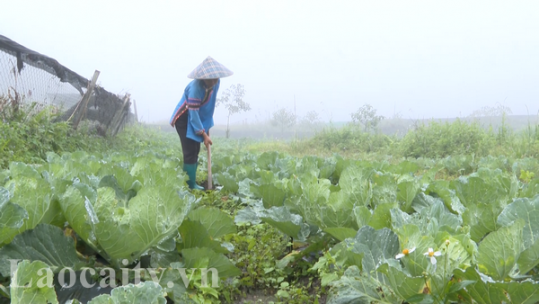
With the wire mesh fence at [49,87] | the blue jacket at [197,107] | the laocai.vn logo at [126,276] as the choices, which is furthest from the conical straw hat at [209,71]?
the wire mesh fence at [49,87]

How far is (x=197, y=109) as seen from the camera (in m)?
4.70

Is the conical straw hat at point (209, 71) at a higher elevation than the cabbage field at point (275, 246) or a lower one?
higher

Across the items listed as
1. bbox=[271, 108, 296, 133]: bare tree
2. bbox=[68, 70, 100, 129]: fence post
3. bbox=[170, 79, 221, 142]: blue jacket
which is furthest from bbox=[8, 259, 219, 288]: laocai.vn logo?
bbox=[271, 108, 296, 133]: bare tree

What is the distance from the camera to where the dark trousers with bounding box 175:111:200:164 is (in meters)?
4.95

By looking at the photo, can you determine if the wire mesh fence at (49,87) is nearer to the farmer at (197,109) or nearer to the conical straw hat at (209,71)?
the farmer at (197,109)

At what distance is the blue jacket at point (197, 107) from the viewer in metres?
4.66

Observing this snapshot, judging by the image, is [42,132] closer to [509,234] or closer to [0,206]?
[0,206]

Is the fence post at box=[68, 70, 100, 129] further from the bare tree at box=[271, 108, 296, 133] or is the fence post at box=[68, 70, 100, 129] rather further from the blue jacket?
the bare tree at box=[271, 108, 296, 133]

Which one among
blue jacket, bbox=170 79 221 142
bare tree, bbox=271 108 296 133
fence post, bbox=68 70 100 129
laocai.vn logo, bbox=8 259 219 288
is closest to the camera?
laocai.vn logo, bbox=8 259 219 288

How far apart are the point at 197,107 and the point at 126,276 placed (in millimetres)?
3226

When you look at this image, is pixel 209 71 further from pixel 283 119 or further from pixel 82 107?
pixel 283 119

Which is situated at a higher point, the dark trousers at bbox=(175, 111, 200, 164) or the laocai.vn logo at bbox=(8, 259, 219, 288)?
the dark trousers at bbox=(175, 111, 200, 164)

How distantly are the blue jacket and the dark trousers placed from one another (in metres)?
0.07

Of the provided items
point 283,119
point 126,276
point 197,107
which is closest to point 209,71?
point 197,107
